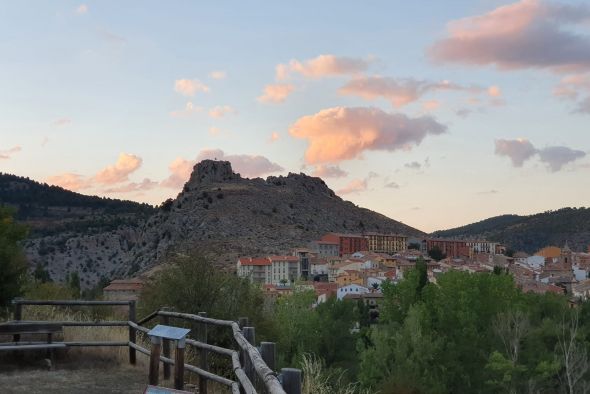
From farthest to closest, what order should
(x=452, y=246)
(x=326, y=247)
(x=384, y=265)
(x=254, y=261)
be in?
(x=452, y=246) → (x=326, y=247) → (x=384, y=265) → (x=254, y=261)

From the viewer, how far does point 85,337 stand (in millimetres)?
12461

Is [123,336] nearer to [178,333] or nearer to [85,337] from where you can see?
[85,337]

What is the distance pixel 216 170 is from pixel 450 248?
6655cm

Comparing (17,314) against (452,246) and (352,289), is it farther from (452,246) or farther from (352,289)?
(452,246)

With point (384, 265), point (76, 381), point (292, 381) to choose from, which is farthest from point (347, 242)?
point (292, 381)

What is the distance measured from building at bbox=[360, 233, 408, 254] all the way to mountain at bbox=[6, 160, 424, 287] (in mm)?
11910

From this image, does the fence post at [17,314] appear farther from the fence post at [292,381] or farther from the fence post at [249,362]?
the fence post at [292,381]

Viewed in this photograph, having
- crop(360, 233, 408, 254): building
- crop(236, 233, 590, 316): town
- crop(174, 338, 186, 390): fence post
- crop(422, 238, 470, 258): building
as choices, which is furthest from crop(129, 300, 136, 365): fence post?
crop(422, 238, 470, 258): building

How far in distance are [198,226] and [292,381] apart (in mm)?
131315

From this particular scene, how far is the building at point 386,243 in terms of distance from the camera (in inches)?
6329

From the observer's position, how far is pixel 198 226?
439ft

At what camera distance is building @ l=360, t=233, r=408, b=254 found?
527 ft

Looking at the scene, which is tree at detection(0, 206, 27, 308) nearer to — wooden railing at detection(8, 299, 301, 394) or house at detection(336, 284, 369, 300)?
wooden railing at detection(8, 299, 301, 394)

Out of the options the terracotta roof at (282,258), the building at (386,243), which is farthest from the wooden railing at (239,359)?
the building at (386,243)
